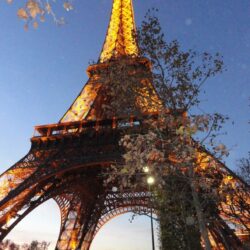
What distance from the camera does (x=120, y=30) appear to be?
4378 cm

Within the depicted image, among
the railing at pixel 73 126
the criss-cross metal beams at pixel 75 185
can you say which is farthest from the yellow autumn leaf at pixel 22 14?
the railing at pixel 73 126

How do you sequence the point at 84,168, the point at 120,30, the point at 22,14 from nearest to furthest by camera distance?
the point at 22,14, the point at 84,168, the point at 120,30

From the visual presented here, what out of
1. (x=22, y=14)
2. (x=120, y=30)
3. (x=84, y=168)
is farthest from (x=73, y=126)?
(x=22, y=14)

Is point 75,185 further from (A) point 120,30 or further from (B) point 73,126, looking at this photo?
(A) point 120,30

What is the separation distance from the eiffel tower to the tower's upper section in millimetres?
219

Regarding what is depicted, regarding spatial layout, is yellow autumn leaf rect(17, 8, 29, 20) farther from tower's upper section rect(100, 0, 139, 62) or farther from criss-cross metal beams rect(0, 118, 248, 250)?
tower's upper section rect(100, 0, 139, 62)

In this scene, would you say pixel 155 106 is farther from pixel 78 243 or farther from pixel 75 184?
pixel 78 243

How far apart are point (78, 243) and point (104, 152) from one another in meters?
12.9

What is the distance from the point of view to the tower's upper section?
4003 cm

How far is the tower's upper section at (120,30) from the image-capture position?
40025 mm

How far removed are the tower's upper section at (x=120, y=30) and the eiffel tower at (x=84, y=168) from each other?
22cm

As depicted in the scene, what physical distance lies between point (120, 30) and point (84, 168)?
24184 mm

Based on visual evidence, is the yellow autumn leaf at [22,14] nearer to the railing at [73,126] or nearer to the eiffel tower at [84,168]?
the eiffel tower at [84,168]

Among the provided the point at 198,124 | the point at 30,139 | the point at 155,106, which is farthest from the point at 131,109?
the point at 30,139
